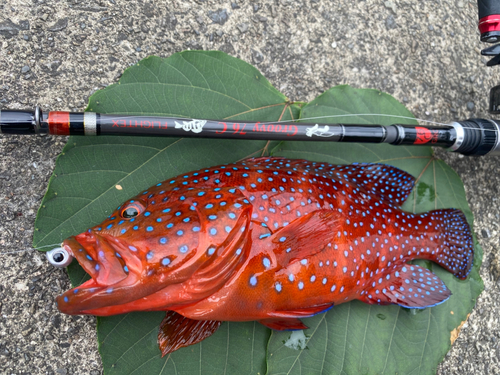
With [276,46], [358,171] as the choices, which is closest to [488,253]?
[358,171]

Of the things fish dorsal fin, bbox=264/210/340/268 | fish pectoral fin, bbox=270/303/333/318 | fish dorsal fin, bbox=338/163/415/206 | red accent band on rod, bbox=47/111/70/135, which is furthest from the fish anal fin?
red accent band on rod, bbox=47/111/70/135

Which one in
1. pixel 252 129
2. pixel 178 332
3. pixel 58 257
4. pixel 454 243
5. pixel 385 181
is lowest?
pixel 178 332

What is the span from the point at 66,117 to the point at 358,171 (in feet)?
4.19

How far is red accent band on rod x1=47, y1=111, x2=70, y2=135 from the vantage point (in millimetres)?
1527

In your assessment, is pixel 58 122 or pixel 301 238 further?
pixel 58 122

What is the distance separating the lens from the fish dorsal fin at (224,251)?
130 cm

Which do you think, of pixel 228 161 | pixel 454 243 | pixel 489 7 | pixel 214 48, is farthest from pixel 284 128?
pixel 489 7

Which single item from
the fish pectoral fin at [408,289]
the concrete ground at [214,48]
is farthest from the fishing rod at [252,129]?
the fish pectoral fin at [408,289]

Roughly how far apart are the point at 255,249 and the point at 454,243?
111 centimetres

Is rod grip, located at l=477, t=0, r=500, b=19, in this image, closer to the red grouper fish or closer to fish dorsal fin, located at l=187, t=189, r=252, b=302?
the red grouper fish

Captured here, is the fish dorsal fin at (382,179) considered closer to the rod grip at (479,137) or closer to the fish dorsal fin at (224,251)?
the rod grip at (479,137)

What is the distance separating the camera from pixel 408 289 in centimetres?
177

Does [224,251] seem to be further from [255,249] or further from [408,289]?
[408,289]

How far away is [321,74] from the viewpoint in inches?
82.9
